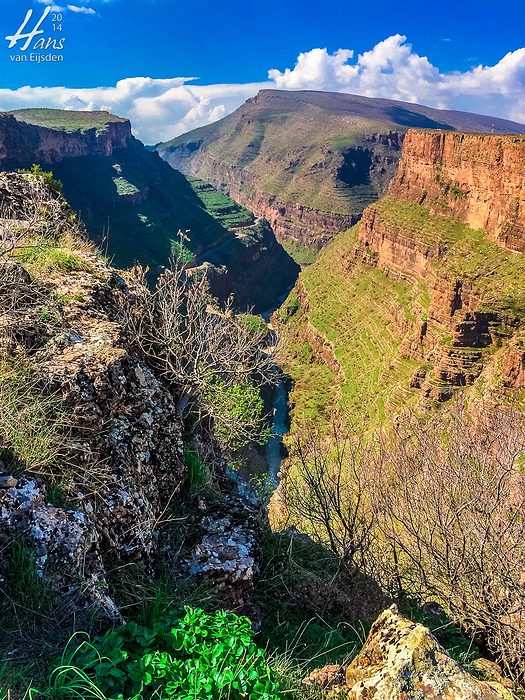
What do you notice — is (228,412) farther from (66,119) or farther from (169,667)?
(66,119)

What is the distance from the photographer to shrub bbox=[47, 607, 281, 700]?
Answer: 331cm

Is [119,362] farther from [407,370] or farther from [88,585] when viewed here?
[407,370]

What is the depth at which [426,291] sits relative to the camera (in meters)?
64.5

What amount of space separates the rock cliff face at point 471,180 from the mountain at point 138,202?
3890 cm

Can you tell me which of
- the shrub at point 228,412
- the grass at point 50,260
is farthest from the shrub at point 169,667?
the grass at point 50,260

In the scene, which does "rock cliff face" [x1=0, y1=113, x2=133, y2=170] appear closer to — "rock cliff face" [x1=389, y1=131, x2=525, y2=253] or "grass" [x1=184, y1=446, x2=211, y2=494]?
"rock cliff face" [x1=389, y1=131, x2=525, y2=253]

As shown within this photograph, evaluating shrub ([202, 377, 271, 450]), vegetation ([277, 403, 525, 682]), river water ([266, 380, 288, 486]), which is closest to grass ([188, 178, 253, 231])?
river water ([266, 380, 288, 486])

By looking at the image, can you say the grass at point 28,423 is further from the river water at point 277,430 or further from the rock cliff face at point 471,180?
the rock cliff face at point 471,180

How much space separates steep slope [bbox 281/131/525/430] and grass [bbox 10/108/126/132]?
6632cm

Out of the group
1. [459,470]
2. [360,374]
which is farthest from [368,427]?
[459,470]

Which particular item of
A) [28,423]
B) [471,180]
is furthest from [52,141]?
[28,423]

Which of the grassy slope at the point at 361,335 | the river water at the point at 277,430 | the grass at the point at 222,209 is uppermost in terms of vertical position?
the grass at the point at 222,209

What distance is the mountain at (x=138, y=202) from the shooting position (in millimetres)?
79188

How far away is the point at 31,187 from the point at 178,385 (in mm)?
7092
